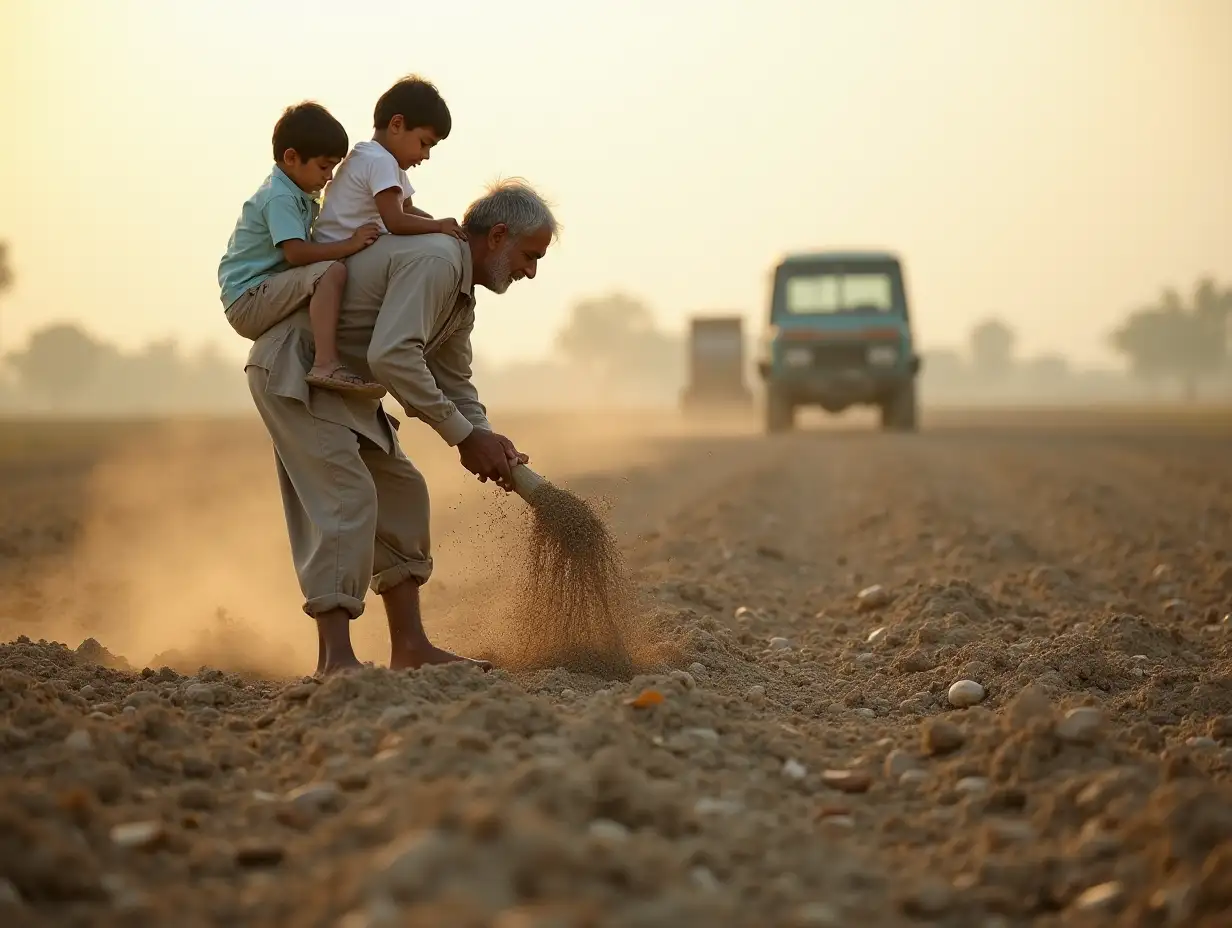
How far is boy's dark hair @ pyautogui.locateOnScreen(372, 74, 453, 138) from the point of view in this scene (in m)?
4.51

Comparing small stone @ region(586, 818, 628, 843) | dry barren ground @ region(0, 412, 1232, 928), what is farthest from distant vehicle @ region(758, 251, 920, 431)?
small stone @ region(586, 818, 628, 843)

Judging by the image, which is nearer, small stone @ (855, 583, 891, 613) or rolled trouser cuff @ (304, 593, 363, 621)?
rolled trouser cuff @ (304, 593, 363, 621)

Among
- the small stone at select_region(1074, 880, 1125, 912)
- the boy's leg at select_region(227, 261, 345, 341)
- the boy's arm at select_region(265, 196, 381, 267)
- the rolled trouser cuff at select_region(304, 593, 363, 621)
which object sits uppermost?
the boy's arm at select_region(265, 196, 381, 267)

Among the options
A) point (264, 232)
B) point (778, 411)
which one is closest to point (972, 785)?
point (264, 232)

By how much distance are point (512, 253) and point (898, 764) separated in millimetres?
2109

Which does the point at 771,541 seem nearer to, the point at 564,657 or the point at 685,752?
the point at 564,657

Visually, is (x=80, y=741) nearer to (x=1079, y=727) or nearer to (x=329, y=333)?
(x=329, y=333)

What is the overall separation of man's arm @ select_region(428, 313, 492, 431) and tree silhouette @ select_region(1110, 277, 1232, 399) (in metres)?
133

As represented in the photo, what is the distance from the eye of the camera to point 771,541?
919cm

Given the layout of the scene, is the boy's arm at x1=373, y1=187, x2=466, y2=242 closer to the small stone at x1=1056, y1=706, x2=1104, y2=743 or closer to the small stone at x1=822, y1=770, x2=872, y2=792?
the small stone at x1=822, y1=770, x2=872, y2=792

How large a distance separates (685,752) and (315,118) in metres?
2.38

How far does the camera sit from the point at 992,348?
620ft

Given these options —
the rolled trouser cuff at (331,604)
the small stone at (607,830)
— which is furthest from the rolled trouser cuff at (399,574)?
the small stone at (607,830)

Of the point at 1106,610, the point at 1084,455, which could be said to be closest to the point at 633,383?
the point at 1084,455
